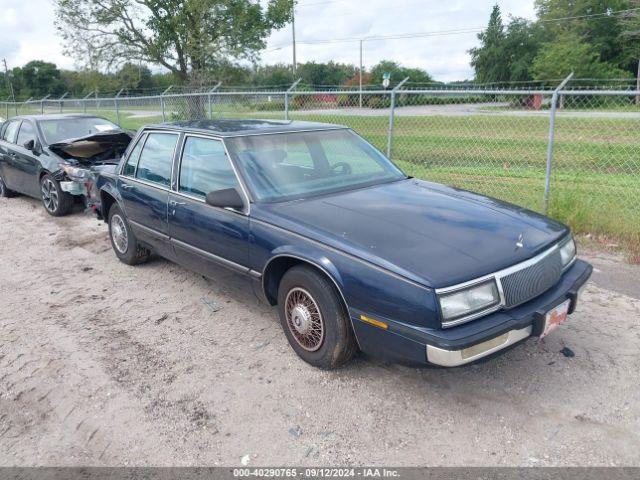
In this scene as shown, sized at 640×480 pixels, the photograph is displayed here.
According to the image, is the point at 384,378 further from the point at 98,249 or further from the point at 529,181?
the point at 529,181

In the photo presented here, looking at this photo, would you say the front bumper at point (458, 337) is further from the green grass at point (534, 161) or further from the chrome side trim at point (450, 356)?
the green grass at point (534, 161)

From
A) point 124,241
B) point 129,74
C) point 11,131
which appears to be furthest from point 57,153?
point 129,74

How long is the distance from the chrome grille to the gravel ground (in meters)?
0.63

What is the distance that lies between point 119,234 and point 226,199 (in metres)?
2.57

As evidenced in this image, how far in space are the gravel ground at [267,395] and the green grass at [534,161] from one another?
2152 mm

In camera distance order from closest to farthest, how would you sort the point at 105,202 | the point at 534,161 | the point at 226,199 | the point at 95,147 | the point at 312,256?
the point at 312,256, the point at 226,199, the point at 105,202, the point at 95,147, the point at 534,161

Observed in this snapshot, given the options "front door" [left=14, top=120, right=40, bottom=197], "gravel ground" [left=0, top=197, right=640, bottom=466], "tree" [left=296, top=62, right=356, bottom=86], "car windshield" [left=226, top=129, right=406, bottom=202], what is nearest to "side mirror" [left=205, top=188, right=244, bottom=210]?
"car windshield" [left=226, top=129, right=406, bottom=202]

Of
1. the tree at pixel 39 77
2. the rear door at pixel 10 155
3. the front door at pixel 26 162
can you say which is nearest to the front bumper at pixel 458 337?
the front door at pixel 26 162

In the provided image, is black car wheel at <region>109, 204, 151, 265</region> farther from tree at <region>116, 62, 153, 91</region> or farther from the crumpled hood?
tree at <region>116, 62, 153, 91</region>

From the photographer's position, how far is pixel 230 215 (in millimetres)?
3912

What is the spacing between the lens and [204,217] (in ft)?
13.7

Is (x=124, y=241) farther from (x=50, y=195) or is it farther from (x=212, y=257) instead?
(x=50, y=195)

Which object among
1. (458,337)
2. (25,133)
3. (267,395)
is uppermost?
(25,133)

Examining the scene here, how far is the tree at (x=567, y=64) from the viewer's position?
4472 centimetres
